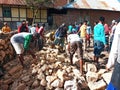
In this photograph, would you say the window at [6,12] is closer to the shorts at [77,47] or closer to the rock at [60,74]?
the shorts at [77,47]

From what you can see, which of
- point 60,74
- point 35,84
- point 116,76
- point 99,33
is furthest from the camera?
point 99,33

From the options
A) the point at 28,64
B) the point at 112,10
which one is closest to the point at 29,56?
the point at 28,64

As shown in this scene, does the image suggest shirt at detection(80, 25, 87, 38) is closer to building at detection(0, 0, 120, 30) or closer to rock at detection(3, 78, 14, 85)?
rock at detection(3, 78, 14, 85)

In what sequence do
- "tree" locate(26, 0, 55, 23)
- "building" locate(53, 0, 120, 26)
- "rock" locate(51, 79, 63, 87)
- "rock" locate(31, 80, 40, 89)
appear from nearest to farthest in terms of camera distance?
"rock" locate(51, 79, 63, 87), "rock" locate(31, 80, 40, 89), "tree" locate(26, 0, 55, 23), "building" locate(53, 0, 120, 26)

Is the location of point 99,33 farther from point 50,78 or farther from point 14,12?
point 14,12

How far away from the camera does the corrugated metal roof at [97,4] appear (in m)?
25.9

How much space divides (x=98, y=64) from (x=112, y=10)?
18480 millimetres

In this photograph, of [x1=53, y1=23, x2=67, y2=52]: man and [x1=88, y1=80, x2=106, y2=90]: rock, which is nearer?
[x1=88, y1=80, x2=106, y2=90]: rock

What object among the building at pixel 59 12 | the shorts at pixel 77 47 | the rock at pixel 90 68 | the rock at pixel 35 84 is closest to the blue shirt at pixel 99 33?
the shorts at pixel 77 47

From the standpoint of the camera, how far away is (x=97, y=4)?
27328 millimetres

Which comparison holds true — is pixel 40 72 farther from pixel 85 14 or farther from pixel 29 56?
pixel 85 14

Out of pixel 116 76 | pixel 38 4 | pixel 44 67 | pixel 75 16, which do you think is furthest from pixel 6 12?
pixel 116 76

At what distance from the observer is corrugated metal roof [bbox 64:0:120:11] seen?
25.9 meters

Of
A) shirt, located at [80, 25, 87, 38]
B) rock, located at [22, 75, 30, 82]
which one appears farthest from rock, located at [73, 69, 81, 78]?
shirt, located at [80, 25, 87, 38]
